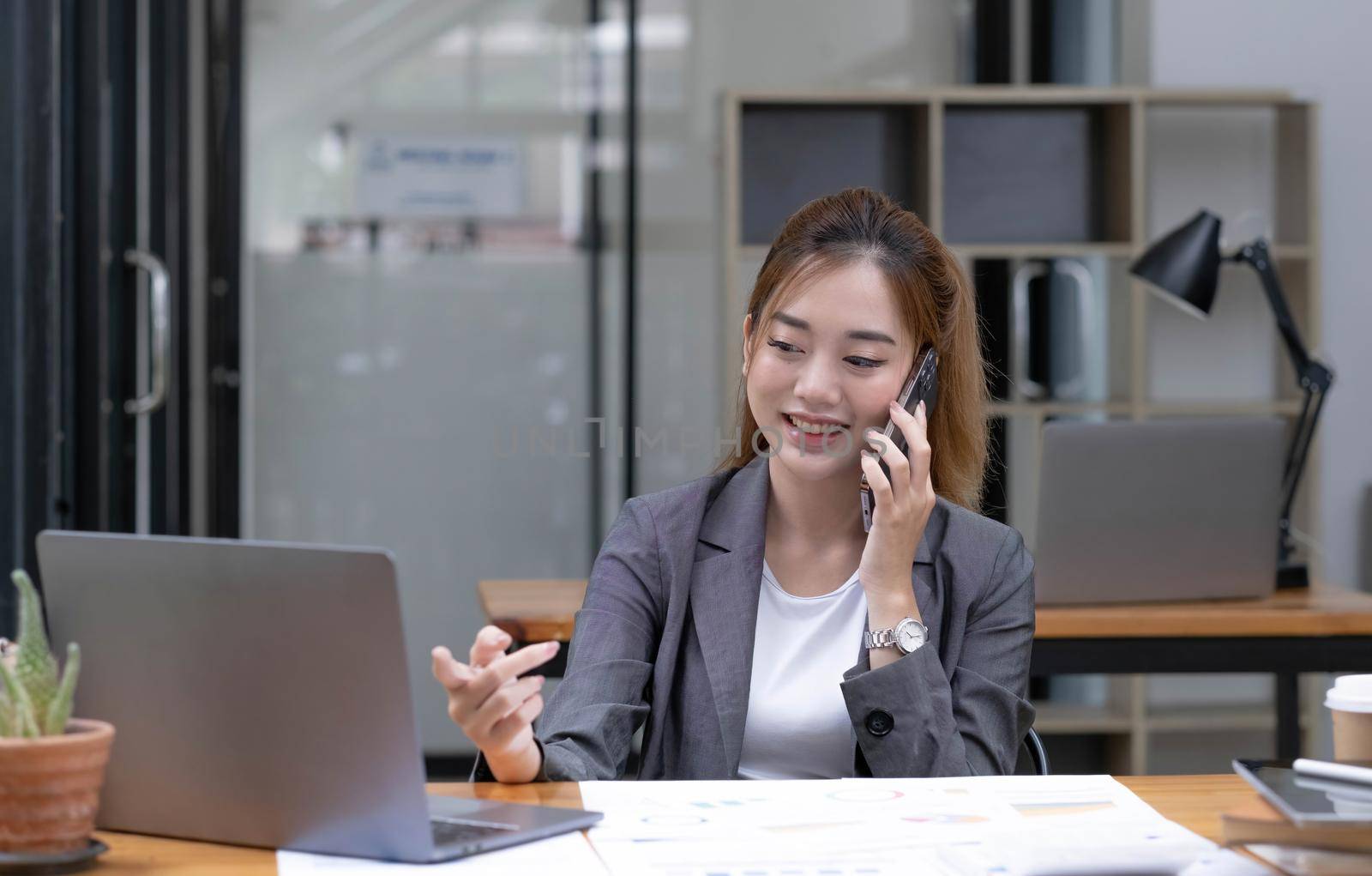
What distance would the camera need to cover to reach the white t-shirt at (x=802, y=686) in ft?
5.51

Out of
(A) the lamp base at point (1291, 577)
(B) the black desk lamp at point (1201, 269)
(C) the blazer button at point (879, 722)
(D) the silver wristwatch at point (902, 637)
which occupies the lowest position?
(A) the lamp base at point (1291, 577)

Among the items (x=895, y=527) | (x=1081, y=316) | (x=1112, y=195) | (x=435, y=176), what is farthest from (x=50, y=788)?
(x=1081, y=316)

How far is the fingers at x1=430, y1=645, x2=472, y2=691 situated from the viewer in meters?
1.22

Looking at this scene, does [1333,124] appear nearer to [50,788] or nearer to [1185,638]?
[1185,638]

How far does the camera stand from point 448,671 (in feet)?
4.04

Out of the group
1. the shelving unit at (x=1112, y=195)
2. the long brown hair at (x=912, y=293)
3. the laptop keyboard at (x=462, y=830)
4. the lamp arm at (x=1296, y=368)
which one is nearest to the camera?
the laptop keyboard at (x=462, y=830)

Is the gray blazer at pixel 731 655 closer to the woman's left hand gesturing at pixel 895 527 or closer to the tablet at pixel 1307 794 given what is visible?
the woman's left hand gesturing at pixel 895 527

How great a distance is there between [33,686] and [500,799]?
16.3 inches

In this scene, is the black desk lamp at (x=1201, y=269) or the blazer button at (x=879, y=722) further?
the black desk lamp at (x=1201, y=269)

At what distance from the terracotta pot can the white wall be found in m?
3.81

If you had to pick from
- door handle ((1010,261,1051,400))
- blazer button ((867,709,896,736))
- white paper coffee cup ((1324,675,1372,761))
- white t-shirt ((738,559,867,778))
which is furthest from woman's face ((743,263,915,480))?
door handle ((1010,261,1051,400))

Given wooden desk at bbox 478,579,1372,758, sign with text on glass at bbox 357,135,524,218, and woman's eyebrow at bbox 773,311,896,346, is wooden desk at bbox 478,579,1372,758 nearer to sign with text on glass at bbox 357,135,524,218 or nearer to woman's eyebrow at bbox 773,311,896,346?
woman's eyebrow at bbox 773,311,896,346

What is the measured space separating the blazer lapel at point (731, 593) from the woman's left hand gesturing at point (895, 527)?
13cm

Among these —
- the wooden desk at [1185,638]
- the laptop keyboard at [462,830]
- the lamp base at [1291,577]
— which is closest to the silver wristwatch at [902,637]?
the laptop keyboard at [462,830]
